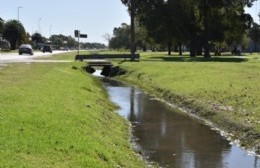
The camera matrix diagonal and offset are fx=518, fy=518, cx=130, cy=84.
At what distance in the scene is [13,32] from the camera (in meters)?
137

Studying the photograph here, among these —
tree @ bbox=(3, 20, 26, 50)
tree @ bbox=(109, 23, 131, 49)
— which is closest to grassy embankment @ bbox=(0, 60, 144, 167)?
tree @ bbox=(3, 20, 26, 50)

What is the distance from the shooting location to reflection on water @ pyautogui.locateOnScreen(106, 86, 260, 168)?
1284cm

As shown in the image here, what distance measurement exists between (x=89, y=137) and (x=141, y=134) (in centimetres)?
458

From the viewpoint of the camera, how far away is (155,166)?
12.2 m

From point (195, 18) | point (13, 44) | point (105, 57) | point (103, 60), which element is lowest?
point (103, 60)

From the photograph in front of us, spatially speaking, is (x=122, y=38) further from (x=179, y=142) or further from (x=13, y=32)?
(x=179, y=142)

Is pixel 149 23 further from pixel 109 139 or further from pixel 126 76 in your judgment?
pixel 109 139

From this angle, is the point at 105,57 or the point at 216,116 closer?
the point at 216,116

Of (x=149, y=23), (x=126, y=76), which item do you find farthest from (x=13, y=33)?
(x=126, y=76)

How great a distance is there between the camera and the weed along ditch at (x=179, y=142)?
1284 cm

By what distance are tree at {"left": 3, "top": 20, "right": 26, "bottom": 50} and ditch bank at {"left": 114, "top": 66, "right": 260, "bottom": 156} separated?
107883 millimetres

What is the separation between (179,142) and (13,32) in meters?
126

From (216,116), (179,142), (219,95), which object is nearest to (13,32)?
(219,95)

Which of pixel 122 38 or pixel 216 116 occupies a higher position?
pixel 122 38
